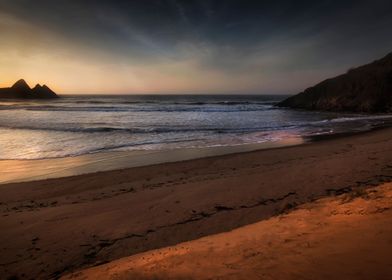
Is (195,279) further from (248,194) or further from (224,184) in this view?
(224,184)

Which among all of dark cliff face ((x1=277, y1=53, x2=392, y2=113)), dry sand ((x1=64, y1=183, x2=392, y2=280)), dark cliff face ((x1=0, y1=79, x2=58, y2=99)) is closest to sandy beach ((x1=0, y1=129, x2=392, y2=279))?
dry sand ((x1=64, y1=183, x2=392, y2=280))

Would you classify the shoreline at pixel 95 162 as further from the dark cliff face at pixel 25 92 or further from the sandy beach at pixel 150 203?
the dark cliff face at pixel 25 92

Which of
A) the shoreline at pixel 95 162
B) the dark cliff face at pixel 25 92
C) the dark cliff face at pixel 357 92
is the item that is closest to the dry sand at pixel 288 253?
the shoreline at pixel 95 162

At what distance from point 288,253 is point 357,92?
4070cm

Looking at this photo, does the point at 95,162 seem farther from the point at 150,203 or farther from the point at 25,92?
the point at 25,92

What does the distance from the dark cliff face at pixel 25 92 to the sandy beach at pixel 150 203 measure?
120m

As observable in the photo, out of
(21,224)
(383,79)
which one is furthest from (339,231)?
(383,79)

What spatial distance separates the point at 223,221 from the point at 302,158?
605cm

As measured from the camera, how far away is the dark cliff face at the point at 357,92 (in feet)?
117

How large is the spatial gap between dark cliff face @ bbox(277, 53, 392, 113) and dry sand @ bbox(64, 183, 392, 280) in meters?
34.6

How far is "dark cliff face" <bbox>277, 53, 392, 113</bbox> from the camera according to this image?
35.7m

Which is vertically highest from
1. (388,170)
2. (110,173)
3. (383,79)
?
(383,79)

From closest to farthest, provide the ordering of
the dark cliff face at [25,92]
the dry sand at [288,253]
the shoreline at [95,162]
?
the dry sand at [288,253] → the shoreline at [95,162] → the dark cliff face at [25,92]

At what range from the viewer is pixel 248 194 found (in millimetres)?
6902
